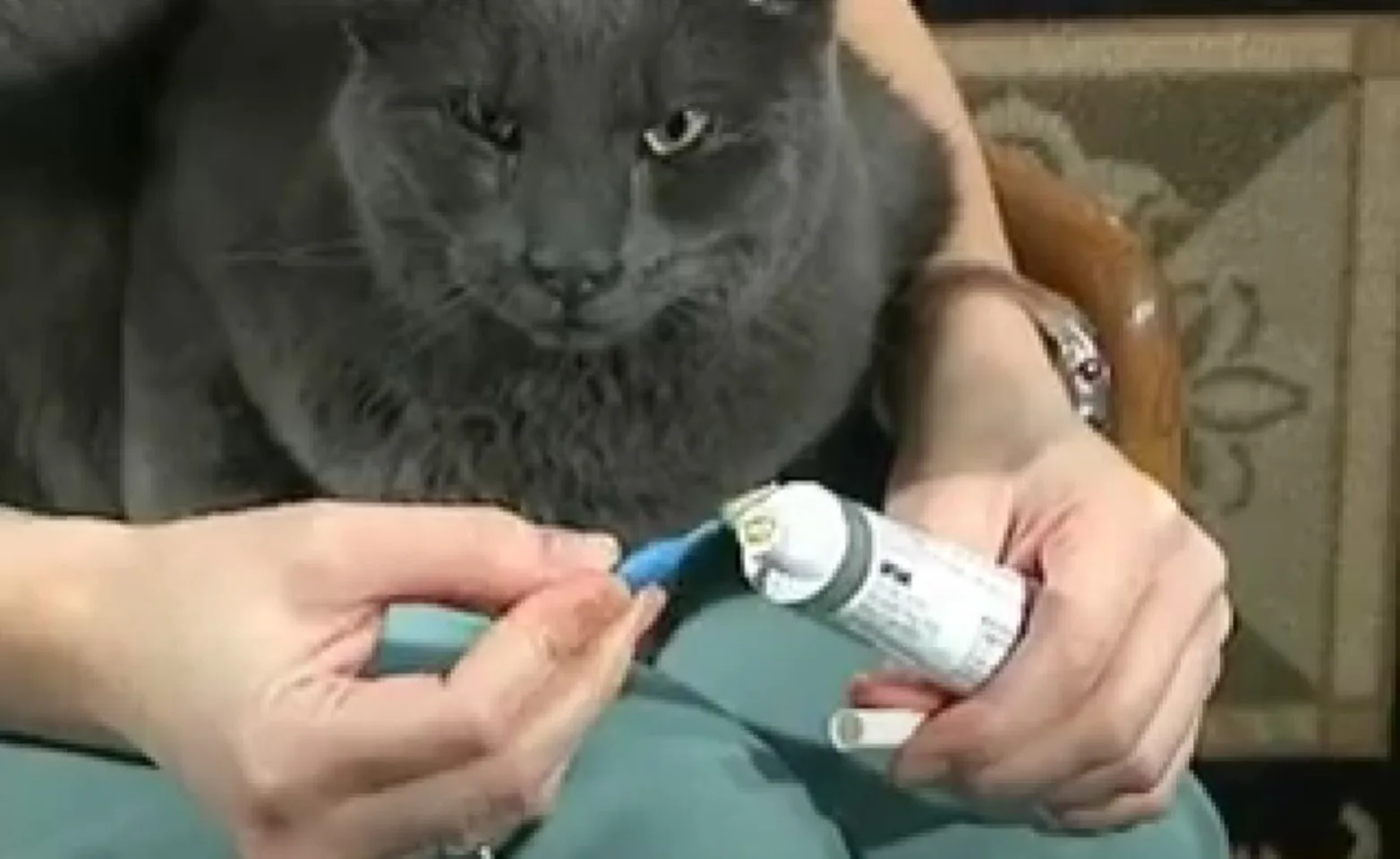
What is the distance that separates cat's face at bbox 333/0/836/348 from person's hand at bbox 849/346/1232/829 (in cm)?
13

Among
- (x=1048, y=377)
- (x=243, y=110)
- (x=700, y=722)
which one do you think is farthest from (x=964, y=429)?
(x=243, y=110)

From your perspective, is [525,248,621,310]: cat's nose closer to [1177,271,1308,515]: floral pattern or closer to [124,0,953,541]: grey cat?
[124,0,953,541]: grey cat

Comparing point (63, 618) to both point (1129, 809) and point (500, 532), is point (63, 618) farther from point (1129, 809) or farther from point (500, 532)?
point (1129, 809)

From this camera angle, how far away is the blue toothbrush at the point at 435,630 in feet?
2.78

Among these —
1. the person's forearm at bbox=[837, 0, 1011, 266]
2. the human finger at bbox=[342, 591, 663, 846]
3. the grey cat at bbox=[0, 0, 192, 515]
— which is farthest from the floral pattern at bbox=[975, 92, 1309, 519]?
the human finger at bbox=[342, 591, 663, 846]

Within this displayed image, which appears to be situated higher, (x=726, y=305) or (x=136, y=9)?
(x=136, y=9)

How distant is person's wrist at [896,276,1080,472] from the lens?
99 centimetres

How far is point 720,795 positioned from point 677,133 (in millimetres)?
276

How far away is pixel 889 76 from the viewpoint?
1.19m

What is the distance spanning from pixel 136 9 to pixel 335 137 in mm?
113

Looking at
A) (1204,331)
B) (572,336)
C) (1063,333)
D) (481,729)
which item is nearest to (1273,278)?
(1204,331)

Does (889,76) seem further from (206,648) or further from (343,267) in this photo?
(206,648)

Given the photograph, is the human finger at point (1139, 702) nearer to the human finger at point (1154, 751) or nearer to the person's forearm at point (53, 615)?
the human finger at point (1154, 751)

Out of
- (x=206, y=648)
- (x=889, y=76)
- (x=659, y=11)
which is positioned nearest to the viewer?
(x=206, y=648)
